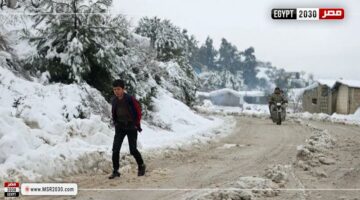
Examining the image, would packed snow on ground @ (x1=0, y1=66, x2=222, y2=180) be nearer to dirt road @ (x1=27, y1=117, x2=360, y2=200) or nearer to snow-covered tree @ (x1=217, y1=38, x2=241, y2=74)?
dirt road @ (x1=27, y1=117, x2=360, y2=200)

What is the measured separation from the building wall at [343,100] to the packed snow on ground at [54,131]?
28314mm

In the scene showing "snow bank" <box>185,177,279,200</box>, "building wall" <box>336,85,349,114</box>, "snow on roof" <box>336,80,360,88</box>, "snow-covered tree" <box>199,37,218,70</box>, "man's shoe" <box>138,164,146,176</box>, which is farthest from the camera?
"snow-covered tree" <box>199,37,218,70</box>

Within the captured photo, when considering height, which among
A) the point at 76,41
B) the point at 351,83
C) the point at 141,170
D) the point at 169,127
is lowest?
the point at 141,170

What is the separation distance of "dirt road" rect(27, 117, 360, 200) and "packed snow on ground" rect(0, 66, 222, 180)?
0.51 meters

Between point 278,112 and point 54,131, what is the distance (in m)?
13.9

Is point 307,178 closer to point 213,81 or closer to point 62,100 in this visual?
point 62,100

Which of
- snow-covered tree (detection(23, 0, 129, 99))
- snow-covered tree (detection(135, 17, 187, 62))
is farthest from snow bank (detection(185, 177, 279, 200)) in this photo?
snow-covered tree (detection(135, 17, 187, 62))

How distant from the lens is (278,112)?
2223 cm

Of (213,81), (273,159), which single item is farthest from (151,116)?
(213,81)

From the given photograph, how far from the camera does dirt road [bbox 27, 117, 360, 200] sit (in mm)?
6975

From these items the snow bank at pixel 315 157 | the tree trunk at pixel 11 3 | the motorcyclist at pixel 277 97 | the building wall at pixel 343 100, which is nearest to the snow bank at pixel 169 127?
the snow bank at pixel 315 157

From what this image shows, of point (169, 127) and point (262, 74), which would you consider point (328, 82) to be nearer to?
point (262, 74)

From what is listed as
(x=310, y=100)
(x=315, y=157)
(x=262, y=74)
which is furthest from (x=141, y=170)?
(x=310, y=100)

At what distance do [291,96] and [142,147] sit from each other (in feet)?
115
